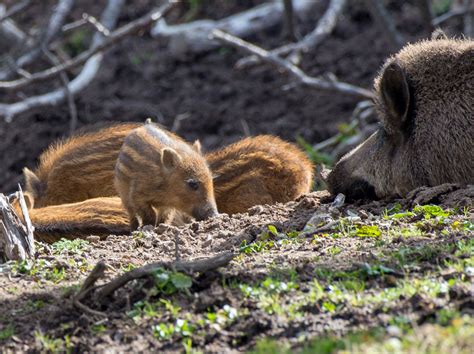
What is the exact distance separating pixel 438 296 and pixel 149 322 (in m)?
1.25

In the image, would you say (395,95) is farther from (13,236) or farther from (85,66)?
(85,66)

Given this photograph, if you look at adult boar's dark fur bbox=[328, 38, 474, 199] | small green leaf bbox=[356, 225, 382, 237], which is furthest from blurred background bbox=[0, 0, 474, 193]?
small green leaf bbox=[356, 225, 382, 237]

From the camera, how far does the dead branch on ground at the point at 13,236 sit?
5.37m

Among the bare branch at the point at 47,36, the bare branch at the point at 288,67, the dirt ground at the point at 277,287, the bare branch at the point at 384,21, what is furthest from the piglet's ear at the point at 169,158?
the bare branch at the point at 47,36

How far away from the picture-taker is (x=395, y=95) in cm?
621

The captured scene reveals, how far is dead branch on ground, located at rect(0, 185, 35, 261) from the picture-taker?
537 centimetres

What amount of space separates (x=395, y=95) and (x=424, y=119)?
0.25m

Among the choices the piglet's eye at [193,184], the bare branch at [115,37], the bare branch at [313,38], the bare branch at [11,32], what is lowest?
the piglet's eye at [193,184]

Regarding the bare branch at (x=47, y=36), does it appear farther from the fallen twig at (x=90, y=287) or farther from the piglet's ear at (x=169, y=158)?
the fallen twig at (x=90, y=287)

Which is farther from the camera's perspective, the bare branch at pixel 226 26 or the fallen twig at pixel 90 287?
the bare branch at pixel 226 26

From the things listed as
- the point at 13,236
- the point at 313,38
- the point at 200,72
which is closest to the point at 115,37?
the point at 313,38

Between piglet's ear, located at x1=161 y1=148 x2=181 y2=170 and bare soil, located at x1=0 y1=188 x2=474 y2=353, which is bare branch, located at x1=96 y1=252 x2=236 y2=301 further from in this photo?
piglet's ear, located at x1=161 y1=148 x2=181 y2=170

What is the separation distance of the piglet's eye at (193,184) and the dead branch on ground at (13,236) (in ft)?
5.08

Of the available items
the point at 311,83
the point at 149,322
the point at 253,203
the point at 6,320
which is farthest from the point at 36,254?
the point at 311,83
